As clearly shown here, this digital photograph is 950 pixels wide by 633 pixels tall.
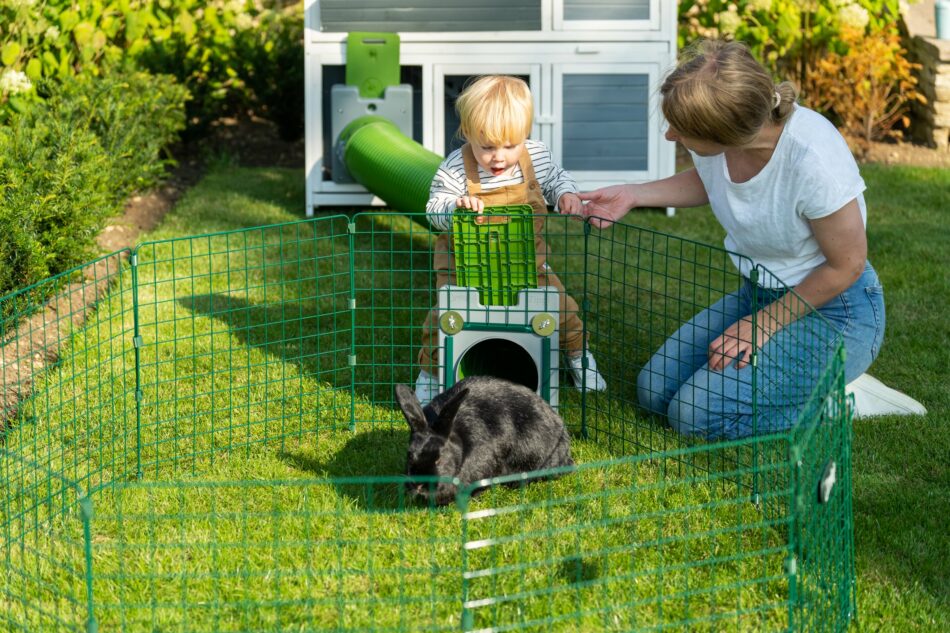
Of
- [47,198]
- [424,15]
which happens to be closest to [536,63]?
[424,15]

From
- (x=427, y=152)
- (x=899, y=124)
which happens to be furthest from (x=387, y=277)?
(x=899, y=124)

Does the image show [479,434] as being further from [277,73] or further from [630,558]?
[277,73]

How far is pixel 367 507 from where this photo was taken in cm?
354

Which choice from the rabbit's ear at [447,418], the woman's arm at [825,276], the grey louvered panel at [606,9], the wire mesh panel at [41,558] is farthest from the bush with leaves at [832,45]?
the wire mesh panel at [41,558]

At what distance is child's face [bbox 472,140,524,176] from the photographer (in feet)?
13.8

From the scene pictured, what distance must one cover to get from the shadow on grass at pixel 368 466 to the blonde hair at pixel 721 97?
1.41 m

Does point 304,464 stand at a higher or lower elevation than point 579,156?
lower

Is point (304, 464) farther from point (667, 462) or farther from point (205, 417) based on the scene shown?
point (667, 462)

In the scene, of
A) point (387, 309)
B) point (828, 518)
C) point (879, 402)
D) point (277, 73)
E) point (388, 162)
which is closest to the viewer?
point (828, 518)

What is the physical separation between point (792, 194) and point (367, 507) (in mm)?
1707

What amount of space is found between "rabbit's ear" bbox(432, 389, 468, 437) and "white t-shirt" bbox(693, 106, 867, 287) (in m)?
1.14

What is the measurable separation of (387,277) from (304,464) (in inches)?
84.7

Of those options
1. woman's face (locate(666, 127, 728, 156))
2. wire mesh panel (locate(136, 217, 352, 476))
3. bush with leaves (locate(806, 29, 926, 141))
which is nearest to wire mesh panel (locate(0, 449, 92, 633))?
wire mesh panel (locate(136, 217, 352, 476))

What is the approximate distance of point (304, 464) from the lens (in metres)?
3.93
